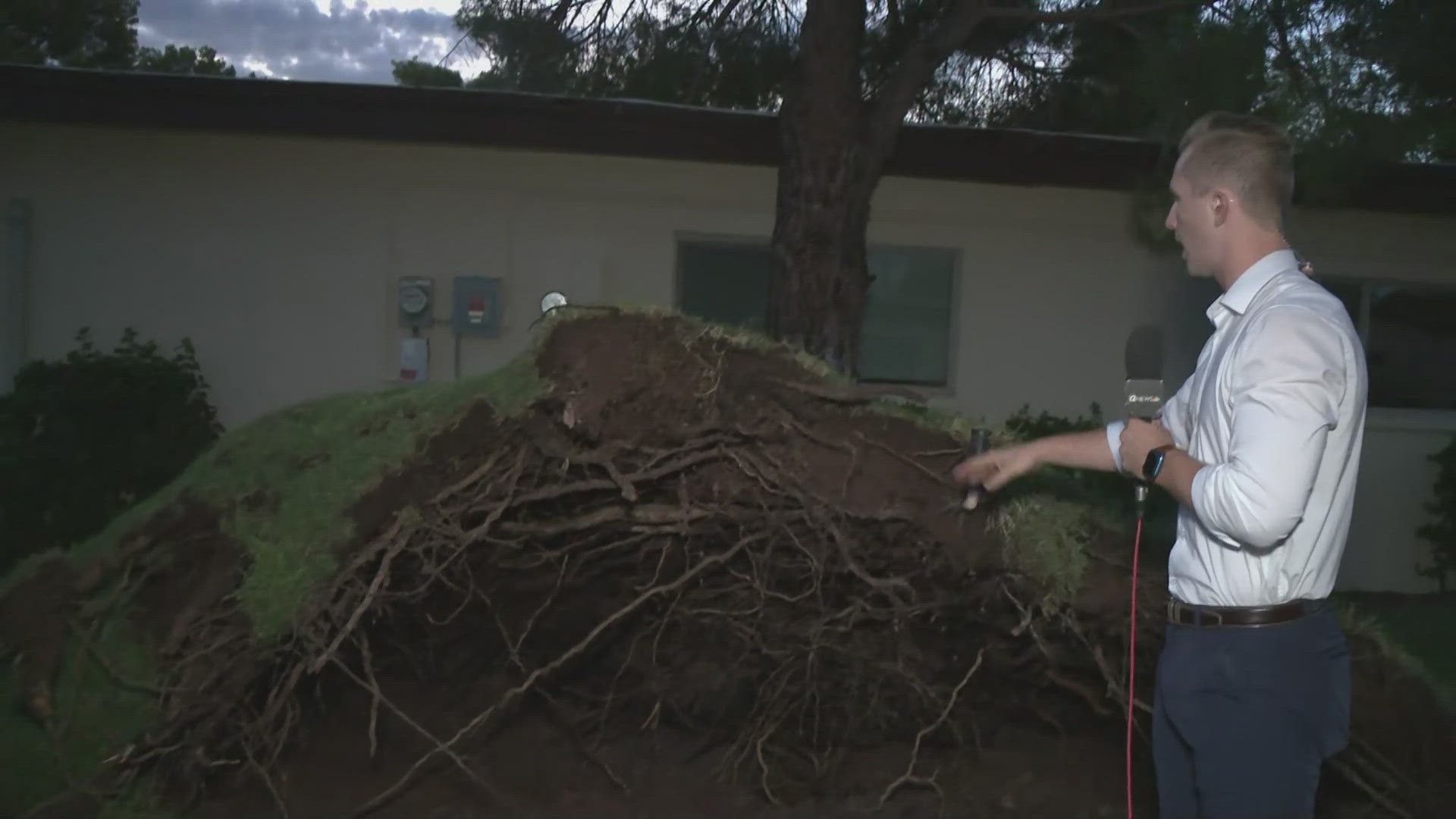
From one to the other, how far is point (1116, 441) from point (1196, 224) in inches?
18.5

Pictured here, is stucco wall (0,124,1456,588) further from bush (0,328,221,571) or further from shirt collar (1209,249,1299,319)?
shirt collar (1209,249,1299,319)

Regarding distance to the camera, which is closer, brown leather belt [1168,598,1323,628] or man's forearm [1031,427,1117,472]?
brown leather belt [1168,598,1323,628]

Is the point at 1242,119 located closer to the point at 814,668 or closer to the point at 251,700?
the point at 814,668

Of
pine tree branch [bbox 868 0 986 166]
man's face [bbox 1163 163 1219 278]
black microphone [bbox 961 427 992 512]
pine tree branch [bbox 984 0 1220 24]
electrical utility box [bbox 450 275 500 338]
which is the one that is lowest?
black microphone [bbox 961 427 992 512]

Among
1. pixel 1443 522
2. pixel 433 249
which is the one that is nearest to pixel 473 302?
pixel 433 249

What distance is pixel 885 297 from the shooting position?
8555 millimetres

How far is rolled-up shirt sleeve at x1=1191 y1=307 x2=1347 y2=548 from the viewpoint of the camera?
220 centimetres

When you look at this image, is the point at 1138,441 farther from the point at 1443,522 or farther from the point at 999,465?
the point at 1443,522

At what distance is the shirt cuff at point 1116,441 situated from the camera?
262 cm

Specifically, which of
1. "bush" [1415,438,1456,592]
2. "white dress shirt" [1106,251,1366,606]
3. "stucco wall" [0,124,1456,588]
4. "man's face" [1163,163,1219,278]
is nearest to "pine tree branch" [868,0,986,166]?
"stucco wall" [0,124,1456,588]

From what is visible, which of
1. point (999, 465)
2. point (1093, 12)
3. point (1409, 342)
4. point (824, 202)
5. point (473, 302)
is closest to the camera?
point (999, 465)

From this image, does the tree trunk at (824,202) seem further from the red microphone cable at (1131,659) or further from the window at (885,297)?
the red microphone cable at (1131,659)

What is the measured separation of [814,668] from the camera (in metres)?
4.13

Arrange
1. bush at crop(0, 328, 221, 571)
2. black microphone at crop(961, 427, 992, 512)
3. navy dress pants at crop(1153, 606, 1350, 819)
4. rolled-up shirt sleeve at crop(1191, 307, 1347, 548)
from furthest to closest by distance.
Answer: bush at crop(0, 328, 221, 571), black microphone at crop(961, 427, 992, 512), navy dress pants at crop(1153, 606, 1350, 819), rolled-up shirt sleeve at crop(1191, 307, 1347, 548)
